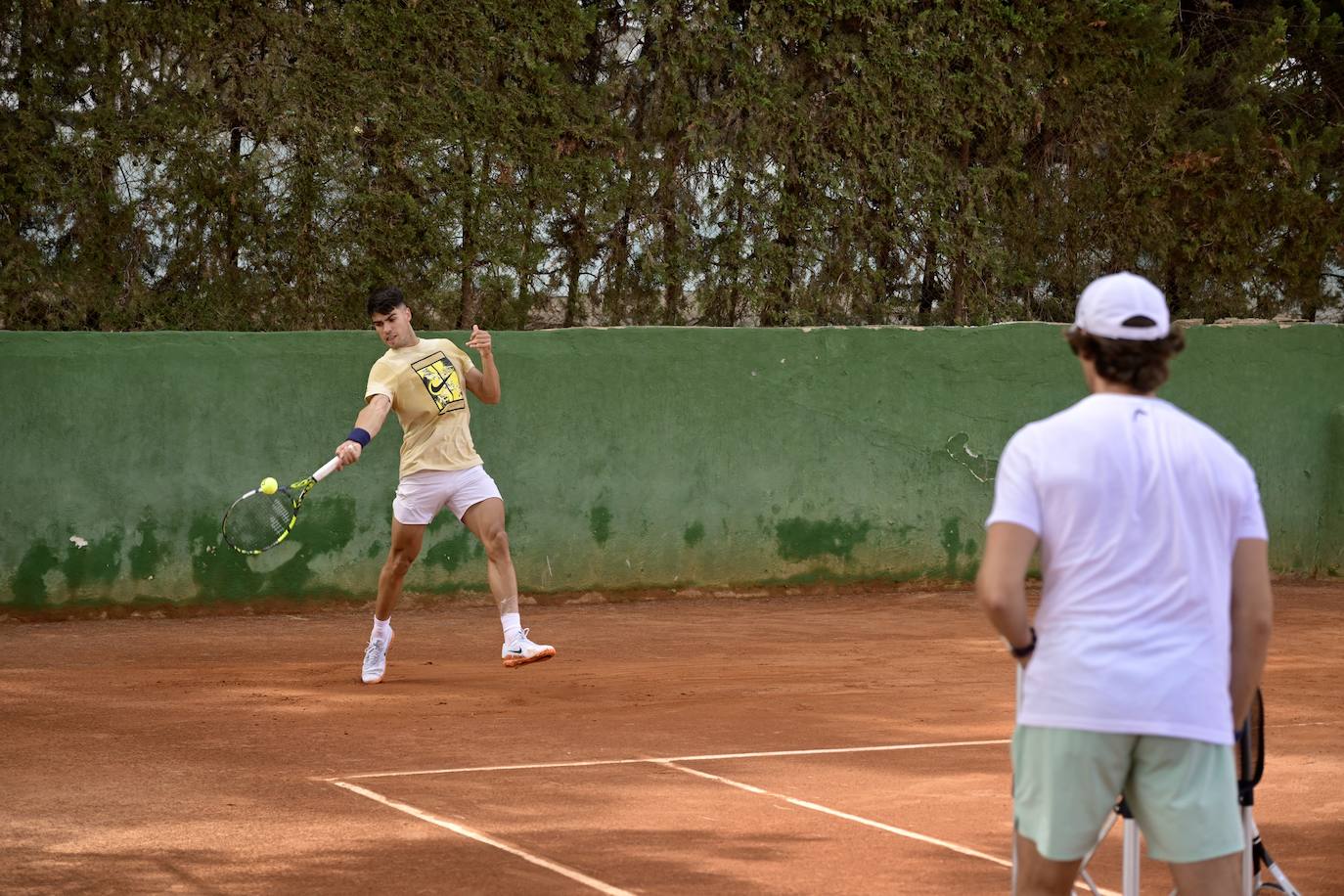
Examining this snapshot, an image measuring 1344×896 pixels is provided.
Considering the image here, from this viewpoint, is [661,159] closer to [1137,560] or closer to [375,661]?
[375,661]

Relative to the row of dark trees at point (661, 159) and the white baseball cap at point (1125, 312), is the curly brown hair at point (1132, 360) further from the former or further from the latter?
the row of dark trees at point (661, 159)

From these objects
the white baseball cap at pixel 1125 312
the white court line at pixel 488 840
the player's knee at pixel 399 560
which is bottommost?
the white court line at pixel 488 840

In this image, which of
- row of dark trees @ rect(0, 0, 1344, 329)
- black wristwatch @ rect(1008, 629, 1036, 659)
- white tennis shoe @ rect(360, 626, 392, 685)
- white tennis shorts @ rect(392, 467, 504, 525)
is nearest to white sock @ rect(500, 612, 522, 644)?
white tennis shorts @ rect(392, 467, 504, 525)

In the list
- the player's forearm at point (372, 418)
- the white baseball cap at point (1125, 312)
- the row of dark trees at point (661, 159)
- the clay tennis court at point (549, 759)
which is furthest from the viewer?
the row of dark trees at point (661, 159)

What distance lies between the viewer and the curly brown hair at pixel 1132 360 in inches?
133

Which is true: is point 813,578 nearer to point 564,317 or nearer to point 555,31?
Result: point 564,317

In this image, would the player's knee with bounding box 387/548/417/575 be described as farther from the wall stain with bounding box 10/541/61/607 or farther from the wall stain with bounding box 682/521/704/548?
the wall stain with bounding box 682/521/704/548

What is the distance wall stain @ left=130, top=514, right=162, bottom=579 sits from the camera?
1225 centimetres

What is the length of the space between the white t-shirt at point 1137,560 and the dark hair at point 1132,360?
119mm

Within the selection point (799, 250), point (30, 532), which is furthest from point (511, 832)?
point (799, 250)

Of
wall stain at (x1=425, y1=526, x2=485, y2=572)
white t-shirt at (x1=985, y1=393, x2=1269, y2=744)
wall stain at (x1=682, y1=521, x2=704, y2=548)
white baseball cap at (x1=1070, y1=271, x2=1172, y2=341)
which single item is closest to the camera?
white t-shirt at (x1=985, y1=393, x2=1269, y2=744)

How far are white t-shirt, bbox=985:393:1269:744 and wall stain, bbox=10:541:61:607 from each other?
1004 centimetres

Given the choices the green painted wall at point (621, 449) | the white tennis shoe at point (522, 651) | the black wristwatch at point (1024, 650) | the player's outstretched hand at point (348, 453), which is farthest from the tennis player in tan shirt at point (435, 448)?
the black wristwatch at point (1024, 650)

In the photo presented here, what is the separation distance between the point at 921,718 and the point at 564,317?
8.82 meters
